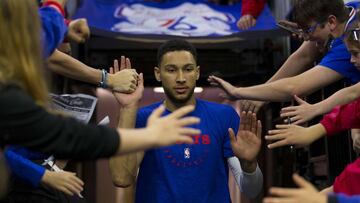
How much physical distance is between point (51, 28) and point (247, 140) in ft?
3.31

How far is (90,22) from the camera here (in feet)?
16.9

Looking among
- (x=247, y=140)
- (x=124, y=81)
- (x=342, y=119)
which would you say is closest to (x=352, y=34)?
(x=342, y=119)

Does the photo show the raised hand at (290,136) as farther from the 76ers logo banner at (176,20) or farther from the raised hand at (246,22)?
the 76ers logo banner at (176,20)

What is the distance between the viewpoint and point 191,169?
109 inches

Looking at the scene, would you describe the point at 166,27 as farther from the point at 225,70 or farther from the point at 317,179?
the point at 317,179

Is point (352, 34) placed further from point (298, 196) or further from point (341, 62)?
point (298, 196)

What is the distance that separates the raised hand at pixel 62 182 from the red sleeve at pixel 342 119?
40.4 inches

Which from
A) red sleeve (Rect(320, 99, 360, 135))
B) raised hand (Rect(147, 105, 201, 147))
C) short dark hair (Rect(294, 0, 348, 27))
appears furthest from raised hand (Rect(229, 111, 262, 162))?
raised hand (Rect(147, 105, 201, 147))

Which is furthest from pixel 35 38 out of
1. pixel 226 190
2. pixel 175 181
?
pixel 226 190

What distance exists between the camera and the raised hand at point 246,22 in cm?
496

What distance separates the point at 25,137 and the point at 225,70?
13.8 feet

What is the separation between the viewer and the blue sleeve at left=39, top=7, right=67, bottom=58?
83.4 inches

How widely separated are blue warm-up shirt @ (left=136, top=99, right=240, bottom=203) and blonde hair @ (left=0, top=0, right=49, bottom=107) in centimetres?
103

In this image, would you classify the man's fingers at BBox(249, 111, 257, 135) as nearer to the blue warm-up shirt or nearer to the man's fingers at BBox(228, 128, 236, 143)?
the man's fingers at BBox(228, 128, 236, 143)
